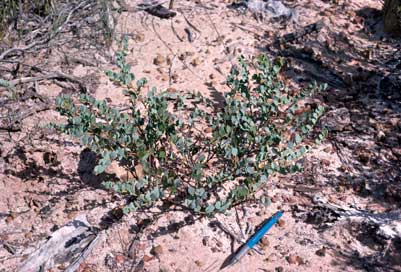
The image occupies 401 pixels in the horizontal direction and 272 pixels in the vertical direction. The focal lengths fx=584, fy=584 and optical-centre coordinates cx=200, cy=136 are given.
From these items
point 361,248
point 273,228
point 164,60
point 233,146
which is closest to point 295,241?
point 273,228

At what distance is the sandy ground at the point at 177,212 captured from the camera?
2582mm

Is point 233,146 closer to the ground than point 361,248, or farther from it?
farther from it

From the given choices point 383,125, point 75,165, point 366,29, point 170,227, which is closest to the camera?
point 170,227

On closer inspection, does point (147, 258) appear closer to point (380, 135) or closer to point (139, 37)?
point (380, 135)

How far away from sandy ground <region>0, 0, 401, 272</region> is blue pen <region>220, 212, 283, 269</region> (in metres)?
0.03

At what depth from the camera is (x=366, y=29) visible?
4.17 metres

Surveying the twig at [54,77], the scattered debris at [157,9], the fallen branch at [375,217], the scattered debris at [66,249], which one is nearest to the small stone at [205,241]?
the scattered debris at [66,249]

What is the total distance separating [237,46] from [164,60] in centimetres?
51

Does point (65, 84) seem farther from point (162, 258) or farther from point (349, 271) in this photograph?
point (349, 271)

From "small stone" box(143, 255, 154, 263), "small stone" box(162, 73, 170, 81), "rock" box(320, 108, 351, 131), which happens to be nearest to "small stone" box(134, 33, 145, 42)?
"small stone" box(162, 73, 170, 81)

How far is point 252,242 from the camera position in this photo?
8.55ft

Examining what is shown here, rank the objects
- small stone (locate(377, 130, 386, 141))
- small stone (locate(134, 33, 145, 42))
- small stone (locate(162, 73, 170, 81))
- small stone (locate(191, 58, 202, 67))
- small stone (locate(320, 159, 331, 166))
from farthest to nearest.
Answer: small stone (locate(134, 33, 145, 42))
small stone (locate(191, 58, 202, 67))
small stone (locate(162, 73, 170, 81))
small stone (locate(377, 130, 386, 141))
small stone (locate(320, 159, 331, 166))

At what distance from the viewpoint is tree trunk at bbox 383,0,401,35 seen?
400 centimetres

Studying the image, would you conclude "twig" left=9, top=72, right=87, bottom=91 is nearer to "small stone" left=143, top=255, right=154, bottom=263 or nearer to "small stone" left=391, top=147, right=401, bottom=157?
"small stone" left=143, top=255, right=154, bottom=263
